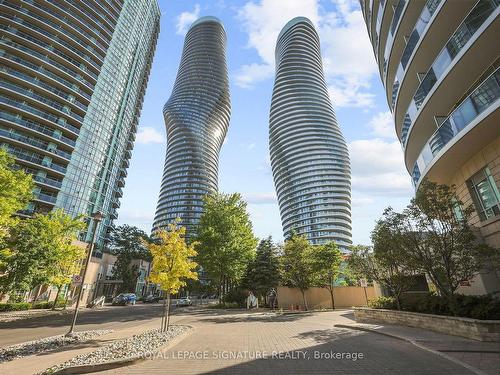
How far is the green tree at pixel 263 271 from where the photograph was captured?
110 ft

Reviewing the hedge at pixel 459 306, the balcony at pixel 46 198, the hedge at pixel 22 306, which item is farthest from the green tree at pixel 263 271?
the balcony at pixel 46 198

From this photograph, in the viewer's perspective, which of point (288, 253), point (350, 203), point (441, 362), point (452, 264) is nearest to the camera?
point (441, 362)

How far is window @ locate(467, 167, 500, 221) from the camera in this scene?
44.8ft

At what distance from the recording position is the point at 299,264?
32500mm

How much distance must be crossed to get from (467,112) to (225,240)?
2685 cm

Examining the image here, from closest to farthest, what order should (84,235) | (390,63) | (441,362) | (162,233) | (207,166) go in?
1. (441,362)
2. (162,233)
3. (390,63)
4. (84,235)
5. (207,166)

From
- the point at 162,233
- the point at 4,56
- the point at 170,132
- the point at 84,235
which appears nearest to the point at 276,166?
the point at 170,132

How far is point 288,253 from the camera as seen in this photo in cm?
3350

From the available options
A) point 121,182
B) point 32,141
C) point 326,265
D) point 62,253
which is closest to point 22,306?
point 62,253

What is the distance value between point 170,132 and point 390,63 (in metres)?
138

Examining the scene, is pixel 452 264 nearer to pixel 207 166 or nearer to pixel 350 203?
pixel 350 203

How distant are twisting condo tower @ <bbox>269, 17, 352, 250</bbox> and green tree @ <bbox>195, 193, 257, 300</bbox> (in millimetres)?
87071

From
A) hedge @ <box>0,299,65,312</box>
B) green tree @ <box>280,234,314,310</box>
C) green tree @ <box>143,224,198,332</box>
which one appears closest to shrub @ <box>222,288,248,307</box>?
green tree @ <box>280,234,314,310</box>

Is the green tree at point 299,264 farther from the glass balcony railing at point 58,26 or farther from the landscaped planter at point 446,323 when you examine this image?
the glass balcony railing at point 58,26
